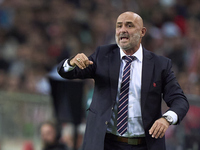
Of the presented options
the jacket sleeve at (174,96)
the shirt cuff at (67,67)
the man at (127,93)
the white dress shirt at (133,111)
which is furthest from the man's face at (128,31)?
the shirt cuff at (67,67)

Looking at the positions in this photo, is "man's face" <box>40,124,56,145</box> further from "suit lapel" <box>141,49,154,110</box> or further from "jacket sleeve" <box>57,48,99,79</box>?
→ "suit lapel" <box>141,49,154,110</box>

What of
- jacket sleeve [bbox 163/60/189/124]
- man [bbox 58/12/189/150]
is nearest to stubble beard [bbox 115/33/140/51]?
man [bbox 58/12/189/150]

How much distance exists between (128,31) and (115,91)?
578mm

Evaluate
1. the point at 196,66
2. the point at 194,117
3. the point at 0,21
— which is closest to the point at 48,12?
the point at 0,21

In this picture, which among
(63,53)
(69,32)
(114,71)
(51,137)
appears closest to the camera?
(114,71)

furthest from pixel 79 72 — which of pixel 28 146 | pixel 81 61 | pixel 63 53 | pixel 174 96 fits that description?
pixel 63 53

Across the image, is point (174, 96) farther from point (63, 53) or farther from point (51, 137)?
point (63, 53)

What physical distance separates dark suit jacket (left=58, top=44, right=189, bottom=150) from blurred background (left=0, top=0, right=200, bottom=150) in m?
2.31

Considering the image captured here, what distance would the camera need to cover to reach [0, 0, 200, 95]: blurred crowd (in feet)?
37.1

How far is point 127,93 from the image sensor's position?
4.52 meters

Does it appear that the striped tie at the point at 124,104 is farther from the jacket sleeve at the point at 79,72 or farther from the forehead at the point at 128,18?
the forehead at the point at 128,18

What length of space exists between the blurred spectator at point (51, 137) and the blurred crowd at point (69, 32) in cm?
301

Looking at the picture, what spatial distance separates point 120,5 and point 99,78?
884 cm

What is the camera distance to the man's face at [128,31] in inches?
180
